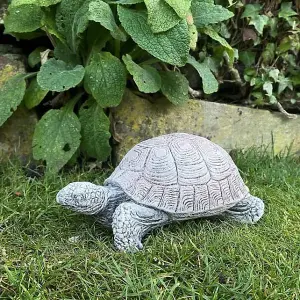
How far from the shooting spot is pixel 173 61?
2400mm

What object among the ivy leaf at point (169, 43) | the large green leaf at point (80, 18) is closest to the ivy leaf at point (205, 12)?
the ivy leaf at point (169, 43)

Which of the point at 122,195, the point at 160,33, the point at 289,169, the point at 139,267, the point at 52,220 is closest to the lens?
the point at 139,267

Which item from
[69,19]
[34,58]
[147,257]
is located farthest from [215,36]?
[147,257]

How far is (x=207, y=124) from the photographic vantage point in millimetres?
3037

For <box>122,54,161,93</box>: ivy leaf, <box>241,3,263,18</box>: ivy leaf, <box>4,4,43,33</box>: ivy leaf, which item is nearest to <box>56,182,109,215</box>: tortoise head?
<box>122,54,161,93</box>: ivy leaf

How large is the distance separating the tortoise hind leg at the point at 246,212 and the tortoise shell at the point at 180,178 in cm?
Answer: 6

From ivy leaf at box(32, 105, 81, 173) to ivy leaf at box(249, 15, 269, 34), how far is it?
49.7 inches

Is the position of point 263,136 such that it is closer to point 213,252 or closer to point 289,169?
point 289,169

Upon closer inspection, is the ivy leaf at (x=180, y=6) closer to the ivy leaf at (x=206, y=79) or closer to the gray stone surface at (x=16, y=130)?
the ivy leaf at (x=206, y=79)

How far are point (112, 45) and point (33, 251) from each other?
131 centimetres

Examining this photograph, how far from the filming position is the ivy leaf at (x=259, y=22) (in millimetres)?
3064

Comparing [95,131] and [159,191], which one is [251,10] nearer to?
[95,131]

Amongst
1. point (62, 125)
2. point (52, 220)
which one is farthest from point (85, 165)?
point (52, 220)

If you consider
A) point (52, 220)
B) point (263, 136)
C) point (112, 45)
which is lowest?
point (263, 136)
